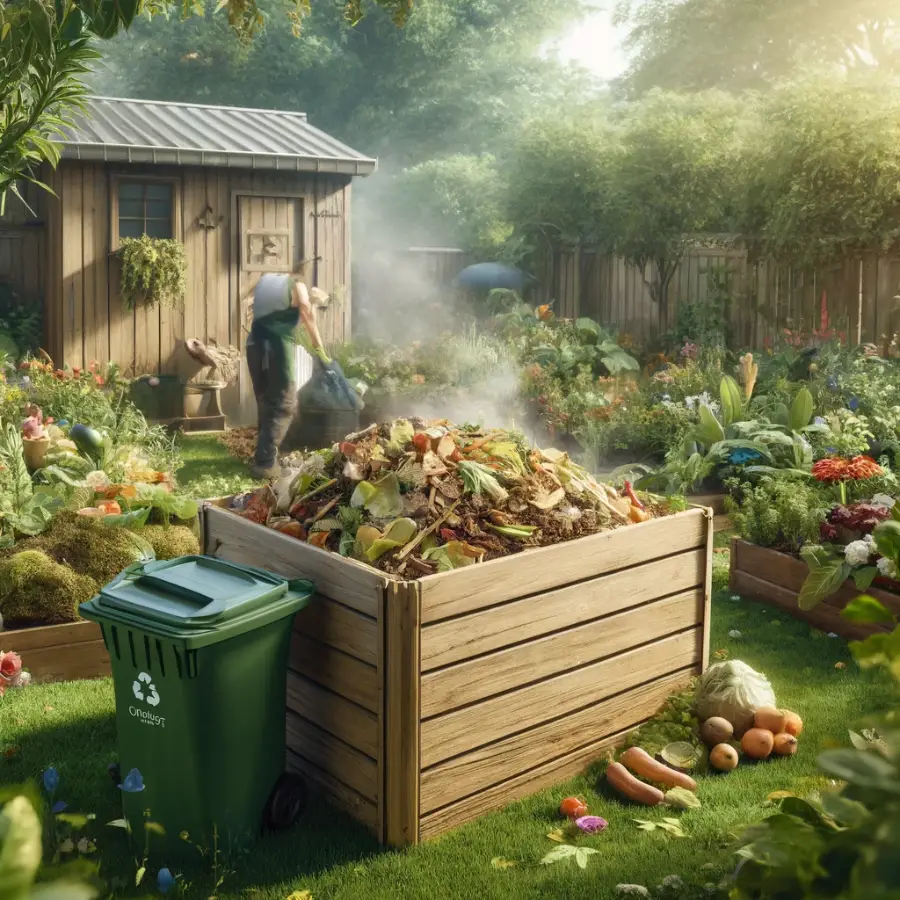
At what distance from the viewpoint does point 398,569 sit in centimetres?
374

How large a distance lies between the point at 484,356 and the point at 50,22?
27.6 feet

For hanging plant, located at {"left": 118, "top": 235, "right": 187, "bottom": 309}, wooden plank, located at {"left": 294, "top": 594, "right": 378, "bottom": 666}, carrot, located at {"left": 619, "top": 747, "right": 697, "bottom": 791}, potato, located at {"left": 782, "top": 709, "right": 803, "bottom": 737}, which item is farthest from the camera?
hanging plant, located at {"left": 118, "top": 235, "right": 187, "bottom": 309}

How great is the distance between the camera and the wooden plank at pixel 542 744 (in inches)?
146

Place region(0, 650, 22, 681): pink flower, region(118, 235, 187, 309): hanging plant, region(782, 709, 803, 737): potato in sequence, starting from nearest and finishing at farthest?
region(782, 709, 803, 737): potato, region(0, 650, 22, 681): pink flower, region(118, 235, 187, 309): hanging plant

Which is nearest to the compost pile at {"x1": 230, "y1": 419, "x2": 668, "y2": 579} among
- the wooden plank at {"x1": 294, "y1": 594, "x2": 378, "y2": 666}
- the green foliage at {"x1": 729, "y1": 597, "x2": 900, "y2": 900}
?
the wooden plank at {"x1": 294, "y1": 594, "x2": 378, "y2": 666}

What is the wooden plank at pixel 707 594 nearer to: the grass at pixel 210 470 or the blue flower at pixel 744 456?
the blue flower at pixel 744 456

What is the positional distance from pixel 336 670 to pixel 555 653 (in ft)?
2.60

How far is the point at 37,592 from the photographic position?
16.8ft

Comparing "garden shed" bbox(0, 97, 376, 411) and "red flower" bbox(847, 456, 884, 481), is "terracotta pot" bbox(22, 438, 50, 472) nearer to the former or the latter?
"red flower" bbox(847, 456, 884, 481)

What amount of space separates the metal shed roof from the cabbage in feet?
29.0

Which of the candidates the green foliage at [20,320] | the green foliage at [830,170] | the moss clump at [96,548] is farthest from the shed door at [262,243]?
the moss clump at [96,548]

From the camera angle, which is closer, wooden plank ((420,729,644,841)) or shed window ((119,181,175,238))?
wooden plank ((420,729,644,841))

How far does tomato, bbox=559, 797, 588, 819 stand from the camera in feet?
12.7

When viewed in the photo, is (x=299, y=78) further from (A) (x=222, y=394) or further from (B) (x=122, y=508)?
(B) (x=122, y=508)
